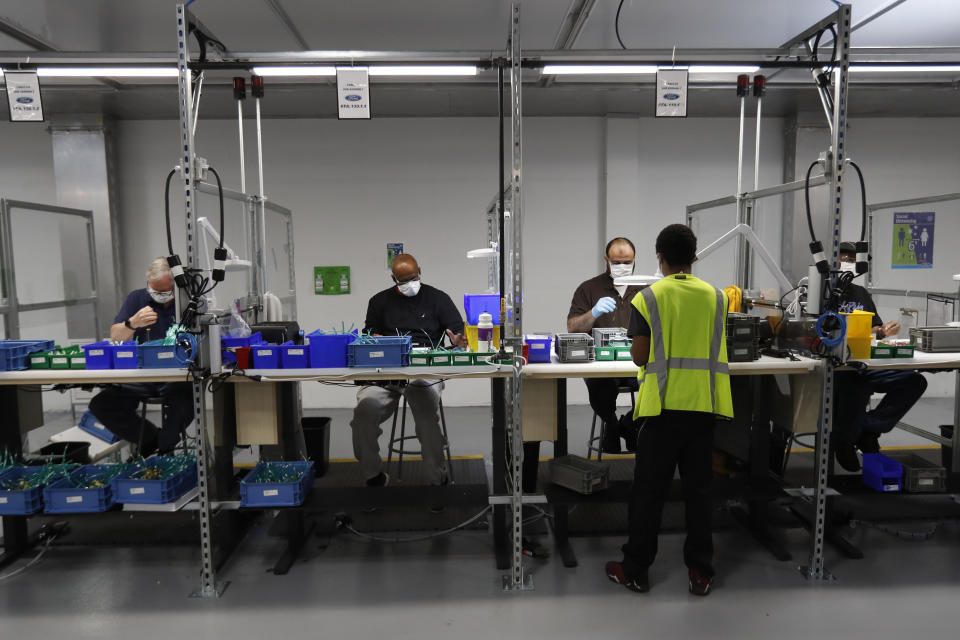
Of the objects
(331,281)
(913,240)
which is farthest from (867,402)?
(331,281)

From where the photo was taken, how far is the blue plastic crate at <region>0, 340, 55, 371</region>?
257cm

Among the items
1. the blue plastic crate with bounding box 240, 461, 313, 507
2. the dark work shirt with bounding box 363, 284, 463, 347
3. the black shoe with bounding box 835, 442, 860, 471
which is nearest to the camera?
the blue plastic crate with bounding box 240, 461, 313, 507

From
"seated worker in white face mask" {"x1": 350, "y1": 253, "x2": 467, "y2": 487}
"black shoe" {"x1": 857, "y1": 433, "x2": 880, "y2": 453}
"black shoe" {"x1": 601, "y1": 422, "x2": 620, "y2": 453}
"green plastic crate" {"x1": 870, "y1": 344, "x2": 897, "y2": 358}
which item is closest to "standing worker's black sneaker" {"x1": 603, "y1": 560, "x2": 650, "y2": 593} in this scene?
"black shoe" {"x1": 601, "y1": 422, "x2": 620, "y2": 453}

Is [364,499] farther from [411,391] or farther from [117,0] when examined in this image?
[117,0]

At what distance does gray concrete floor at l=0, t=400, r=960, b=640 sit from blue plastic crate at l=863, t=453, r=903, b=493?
37 centimetres

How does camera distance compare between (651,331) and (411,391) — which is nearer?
(651,331)

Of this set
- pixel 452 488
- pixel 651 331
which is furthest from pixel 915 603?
pixel 452 488

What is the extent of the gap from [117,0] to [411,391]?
2.91m

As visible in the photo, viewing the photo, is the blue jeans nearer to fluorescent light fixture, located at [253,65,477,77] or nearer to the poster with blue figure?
fluorescent light fixture, located at [253,65,477,77]

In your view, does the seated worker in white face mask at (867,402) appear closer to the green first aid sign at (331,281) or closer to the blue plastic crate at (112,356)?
the blue plastic crate at (112,356)

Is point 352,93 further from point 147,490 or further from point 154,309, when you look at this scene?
point 147,490

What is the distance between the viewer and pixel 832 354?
2.53 meters

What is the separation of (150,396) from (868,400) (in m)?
4.16

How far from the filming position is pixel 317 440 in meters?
3.81
